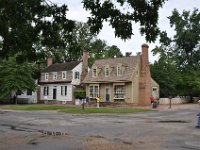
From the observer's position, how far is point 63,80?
62.8 meters

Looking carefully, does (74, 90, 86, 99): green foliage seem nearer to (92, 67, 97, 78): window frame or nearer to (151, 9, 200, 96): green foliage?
(92, 67, 97, 78): window frame

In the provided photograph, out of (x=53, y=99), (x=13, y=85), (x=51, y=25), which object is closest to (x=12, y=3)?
(x=51, y=25)

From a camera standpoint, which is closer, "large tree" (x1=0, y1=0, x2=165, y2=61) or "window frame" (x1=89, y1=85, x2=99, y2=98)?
"large tree" (x1=0, y1=0, x2=165, y2=61)

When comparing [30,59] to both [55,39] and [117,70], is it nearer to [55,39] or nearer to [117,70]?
[55,39]

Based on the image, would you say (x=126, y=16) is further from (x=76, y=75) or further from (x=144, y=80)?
(x=76, y=75)

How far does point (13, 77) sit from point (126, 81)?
657 inches

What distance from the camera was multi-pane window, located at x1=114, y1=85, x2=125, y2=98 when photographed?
53172 mm

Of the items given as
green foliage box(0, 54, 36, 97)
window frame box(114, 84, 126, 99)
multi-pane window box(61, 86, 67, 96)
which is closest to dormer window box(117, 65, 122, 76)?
window frame box(114, 84, 126, 99)

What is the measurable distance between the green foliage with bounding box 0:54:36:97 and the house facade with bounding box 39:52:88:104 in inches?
171

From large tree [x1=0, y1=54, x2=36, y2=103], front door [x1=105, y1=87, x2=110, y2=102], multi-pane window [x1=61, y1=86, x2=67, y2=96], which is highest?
large tree [x1=0, y1=54, x2=36, y2=103]

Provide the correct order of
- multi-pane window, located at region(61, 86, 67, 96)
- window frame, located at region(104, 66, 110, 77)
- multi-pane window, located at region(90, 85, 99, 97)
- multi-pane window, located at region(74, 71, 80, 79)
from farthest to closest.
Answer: multi-pane window, located at region(74, 71, 80, 79)
multi-pane window, located at region(61, 86, 67, 96)
multi-pane window, located at region(90, 85, 99, 97)
window frame, located at region(104, 66, 110, 77)

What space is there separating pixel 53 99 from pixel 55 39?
5178cm

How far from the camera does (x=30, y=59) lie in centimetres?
1322

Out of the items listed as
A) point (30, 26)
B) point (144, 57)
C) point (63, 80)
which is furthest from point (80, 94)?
point (30, 26)
